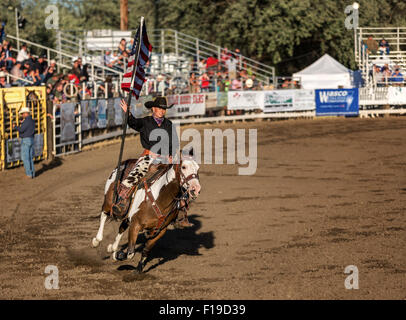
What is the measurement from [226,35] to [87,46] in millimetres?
13020

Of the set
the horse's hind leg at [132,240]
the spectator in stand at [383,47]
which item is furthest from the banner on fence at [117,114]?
the spectator in stand at [383,47]

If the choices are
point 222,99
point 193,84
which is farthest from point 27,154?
point 193,84

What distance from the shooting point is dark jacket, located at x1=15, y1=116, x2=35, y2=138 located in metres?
18.9

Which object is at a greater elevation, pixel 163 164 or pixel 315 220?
pixel 163 164

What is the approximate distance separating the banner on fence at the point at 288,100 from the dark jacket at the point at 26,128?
18811mm

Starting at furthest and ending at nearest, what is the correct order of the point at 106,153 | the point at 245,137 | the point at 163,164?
the point at 245,137 → the point at 106,153 → the point at 163,164

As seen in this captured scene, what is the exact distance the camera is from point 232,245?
11.8m

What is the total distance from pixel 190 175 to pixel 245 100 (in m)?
26.3

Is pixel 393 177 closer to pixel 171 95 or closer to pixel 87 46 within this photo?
pixel 171 95

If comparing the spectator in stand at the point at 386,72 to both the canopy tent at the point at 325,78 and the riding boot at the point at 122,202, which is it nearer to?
the canopy tent at the point at 325,78

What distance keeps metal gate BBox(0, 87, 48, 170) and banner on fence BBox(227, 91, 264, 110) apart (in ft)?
48.4

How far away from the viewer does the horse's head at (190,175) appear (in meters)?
9.38

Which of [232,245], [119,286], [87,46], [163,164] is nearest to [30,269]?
[119,286]

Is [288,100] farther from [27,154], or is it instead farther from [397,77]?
[27,154]
